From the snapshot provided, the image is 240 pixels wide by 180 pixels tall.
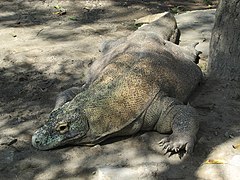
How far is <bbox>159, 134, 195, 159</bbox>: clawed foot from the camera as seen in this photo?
12.5 ft

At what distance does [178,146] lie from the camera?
3797 millimetres

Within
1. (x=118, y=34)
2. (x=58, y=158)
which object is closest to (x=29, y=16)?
(x=118, y=34)

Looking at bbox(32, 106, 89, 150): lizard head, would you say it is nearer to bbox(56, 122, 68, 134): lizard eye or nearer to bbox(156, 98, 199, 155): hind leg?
bbox(56, 122, 68, 134): lizard eye

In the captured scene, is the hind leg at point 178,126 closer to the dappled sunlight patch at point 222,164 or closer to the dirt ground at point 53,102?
the dirt ground at point 53,102

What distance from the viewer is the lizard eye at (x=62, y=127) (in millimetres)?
3900

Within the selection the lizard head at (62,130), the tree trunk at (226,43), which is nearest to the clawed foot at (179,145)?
the lizard head at (62,130)

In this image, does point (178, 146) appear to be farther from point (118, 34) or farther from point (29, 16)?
point (29, 16)

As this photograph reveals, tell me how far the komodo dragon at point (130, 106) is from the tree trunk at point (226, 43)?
0.51 m

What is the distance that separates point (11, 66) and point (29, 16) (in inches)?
91.5

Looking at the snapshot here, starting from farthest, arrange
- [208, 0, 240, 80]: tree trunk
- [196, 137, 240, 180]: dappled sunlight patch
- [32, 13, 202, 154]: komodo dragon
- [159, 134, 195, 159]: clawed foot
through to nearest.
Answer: [208, 0, 240, 80]: tree trunk, [32, 13, 202, 154]: komodo dragon, [159, 134, 195, 159]: clawed foot, [196, 137, 240, 180]: dappled sunlight patch

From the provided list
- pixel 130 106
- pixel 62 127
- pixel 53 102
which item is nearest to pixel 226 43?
pixel 130 106

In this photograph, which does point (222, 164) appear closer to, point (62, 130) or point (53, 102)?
point (62, 130)

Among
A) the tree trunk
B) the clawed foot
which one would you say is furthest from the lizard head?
the tree trunk

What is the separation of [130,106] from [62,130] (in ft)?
2.19
